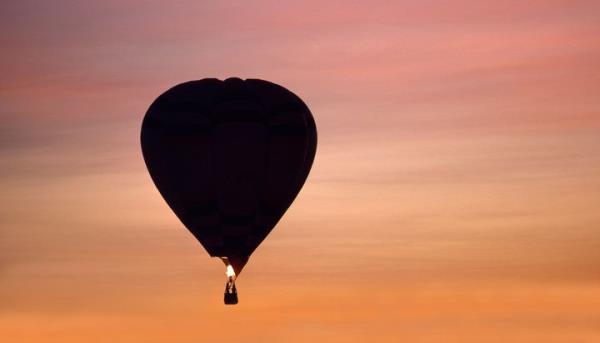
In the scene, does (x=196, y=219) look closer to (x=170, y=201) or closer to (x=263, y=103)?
(x=170, y=201)

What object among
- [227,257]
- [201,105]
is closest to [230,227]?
[227,257]

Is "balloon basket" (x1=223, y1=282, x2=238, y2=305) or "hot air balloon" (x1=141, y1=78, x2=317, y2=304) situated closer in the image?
"balloon basket" (x1=223, y1=282, x2=238, y2=305)

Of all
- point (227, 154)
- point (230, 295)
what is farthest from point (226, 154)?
point (230, 295)

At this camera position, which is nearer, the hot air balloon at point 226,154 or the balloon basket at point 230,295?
the balloon basket at point 230,295

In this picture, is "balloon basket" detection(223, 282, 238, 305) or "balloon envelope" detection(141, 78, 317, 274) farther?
"balloon envelope" detection(141, 78, 317, 274)

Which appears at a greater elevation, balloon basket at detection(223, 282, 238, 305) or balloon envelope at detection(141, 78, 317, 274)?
balloon envelope at detection(141, 78, 317, 274)
